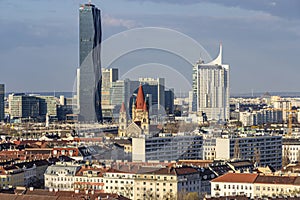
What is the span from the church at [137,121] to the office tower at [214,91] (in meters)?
12.5

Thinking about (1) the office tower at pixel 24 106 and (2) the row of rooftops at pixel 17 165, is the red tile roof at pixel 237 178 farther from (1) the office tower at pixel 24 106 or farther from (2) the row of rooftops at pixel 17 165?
(1) the office tower at pixel 24 106

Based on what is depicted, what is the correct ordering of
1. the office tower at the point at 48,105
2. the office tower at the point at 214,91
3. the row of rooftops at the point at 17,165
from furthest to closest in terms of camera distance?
the office tower at the point at 48,105
the office tower at the point at 214,91
the row of rooftops at the point at 17,165

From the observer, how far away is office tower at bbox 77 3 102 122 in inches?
2340

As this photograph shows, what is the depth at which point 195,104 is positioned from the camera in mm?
52594

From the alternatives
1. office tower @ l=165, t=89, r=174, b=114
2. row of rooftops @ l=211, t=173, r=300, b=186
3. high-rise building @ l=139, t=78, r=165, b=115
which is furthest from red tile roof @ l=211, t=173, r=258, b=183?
office tower @ l=165, t=89, r=174, b=114

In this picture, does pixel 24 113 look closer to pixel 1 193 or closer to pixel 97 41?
pixel 97 41

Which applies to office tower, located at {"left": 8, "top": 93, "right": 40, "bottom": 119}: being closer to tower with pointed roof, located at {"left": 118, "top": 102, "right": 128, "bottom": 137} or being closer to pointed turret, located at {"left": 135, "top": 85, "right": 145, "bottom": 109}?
tower with pointed roof, located at {"left": 118, "top": 102, "right": 128, "bottom": 137}

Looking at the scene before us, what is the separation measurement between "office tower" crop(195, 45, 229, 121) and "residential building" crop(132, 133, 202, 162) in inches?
676

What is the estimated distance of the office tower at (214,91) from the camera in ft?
189

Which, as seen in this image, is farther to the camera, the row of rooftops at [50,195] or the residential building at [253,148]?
the residential building at [253,148]

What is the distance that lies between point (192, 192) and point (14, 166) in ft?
20.7

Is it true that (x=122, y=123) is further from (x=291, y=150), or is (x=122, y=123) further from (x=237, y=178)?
(x=237, y=178)

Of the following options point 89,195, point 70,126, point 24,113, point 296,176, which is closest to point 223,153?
point 296,176

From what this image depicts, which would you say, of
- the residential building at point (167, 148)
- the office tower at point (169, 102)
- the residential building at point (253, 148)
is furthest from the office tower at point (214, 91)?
the residential building at point (167, 148)
